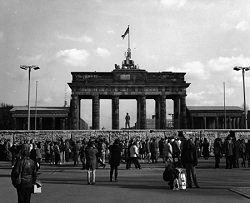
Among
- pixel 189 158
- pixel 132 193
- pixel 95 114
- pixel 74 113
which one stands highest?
pixel 74 113

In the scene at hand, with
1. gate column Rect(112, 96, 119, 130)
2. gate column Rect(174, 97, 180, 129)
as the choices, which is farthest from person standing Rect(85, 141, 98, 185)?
gate column Rect(174, 97, 180, 129)

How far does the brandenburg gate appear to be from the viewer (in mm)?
62062

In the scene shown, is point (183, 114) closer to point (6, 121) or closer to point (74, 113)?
point (74, 113)

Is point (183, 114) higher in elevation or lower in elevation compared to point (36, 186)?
higher

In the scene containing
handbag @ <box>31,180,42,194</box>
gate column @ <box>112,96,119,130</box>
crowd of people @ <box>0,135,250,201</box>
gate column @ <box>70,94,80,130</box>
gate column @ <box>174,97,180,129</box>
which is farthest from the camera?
gate column @ <box>174,97,180,129</box>

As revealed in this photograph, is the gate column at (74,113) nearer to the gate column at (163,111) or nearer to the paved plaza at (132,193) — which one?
the gate column at (163,111)

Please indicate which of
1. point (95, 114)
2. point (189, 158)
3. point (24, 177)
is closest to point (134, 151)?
point (189, 158)

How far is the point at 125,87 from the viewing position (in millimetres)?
62250

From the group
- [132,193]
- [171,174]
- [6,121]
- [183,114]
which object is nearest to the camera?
[132,193]

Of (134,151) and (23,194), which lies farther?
(134,151)

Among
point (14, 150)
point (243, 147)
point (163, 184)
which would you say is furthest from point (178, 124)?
point (163, 184)

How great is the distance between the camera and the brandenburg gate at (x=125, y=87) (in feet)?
204

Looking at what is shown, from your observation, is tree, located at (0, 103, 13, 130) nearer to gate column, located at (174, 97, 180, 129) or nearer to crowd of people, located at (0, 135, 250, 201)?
gate column, located at (174, 97, 180, 129)

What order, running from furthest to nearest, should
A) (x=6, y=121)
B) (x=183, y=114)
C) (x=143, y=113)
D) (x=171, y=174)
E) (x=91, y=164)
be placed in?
(x=6, y=121)
(x=183, y=114)
(x=143, y=113)
(x=91, y=164)
(x=171, y=174)
